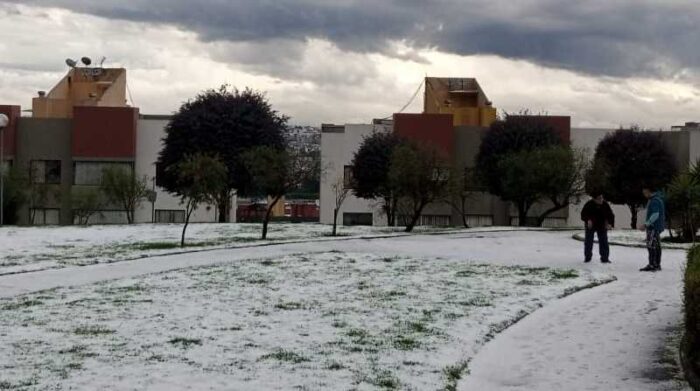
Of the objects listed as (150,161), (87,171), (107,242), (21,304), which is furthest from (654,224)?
(87,171)

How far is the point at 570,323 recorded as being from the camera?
10430 mm

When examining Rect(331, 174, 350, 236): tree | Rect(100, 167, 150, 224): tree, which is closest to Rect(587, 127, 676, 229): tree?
Rect(331, 174, 350, 236): tree

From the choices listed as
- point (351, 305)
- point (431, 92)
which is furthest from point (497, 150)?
point (351, 305)

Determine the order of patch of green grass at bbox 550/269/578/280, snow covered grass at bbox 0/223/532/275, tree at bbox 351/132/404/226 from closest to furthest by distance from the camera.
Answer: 1. patch of green grass at bbox 550/269/578/280
2. snow covered grass at bbox 0/223/532/275
3. tree at bbox 351/132/404/226

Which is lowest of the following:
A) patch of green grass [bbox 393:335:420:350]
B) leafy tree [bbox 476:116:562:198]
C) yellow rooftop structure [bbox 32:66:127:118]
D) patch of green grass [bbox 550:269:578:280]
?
patch of green grass [bbox 393:335:420:350]

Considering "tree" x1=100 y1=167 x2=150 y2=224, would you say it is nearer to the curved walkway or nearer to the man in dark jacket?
the curved walkway

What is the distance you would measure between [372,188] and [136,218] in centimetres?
2032

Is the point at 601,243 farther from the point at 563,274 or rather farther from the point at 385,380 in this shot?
the point at 385,380

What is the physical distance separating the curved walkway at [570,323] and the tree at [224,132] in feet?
84.9

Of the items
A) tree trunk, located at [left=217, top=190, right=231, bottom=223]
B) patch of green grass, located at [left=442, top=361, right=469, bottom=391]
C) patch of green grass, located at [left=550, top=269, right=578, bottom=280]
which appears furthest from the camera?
tree trunk, located at [left=217, top=190, right=231, bottom=223]

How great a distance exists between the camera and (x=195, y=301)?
38.6 ft

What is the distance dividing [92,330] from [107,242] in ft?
52.8

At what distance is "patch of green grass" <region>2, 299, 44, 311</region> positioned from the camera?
11075 millimetres

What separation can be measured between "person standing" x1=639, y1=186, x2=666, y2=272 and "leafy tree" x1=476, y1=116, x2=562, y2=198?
110ft
